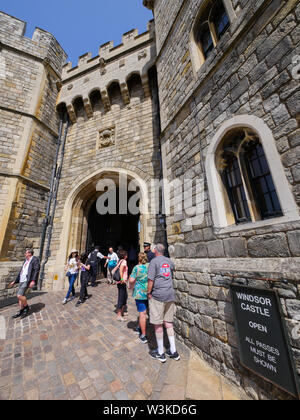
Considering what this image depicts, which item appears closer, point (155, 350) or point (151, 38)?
point (155, 350)

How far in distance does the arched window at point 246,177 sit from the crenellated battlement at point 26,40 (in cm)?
1106

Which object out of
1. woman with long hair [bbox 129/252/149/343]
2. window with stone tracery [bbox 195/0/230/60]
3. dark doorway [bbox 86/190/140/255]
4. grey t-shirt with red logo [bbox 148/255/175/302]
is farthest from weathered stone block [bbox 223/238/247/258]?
dark doorway [bbox 86/190/140/255]

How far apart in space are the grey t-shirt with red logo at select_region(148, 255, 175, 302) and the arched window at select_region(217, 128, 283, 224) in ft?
4.61

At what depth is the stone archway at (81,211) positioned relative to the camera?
6.36 m

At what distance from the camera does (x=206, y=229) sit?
2.85 metres

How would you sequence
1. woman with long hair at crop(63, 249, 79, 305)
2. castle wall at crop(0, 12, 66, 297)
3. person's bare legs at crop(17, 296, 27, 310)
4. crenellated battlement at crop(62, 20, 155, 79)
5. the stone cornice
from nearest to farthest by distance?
person's bare legs at crop(17, 296, 27, 310) → woman with long hair at crop(63, 249, 79, 305) → castle wall at crop(0, 12, 66, 297) → the stone cornice → crenellated battlement at crop(62, 20, 155, 79)

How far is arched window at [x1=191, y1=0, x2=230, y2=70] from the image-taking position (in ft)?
11.6

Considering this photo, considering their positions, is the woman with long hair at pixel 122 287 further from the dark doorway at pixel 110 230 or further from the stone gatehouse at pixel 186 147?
the dark doorway at pixel 110 230

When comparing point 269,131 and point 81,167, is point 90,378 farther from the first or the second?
point 81,167

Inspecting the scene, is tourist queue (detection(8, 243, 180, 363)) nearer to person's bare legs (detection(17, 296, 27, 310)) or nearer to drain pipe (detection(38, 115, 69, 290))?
person's bare legs (detection(17, 296, 27, 310))

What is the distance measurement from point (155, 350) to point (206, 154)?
3.39 meters

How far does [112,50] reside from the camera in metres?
8.79
